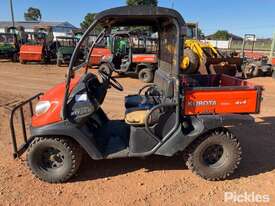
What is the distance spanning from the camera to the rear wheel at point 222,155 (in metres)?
3.92

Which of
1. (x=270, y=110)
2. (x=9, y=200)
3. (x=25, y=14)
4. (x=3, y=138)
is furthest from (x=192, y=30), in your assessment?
(x=25, y=14)

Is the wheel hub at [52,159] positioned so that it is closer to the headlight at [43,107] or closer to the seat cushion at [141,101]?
the headlight at [43,107]

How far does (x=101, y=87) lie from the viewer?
423 cm

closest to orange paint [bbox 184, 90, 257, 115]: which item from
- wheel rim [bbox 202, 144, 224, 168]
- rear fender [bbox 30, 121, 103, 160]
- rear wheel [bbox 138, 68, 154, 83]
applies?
wheel rim [bbox 202, 144, 224, 168]

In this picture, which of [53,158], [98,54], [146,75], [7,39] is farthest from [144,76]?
[7,39]

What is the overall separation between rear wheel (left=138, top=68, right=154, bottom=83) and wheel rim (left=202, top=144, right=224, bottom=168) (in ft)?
26.3

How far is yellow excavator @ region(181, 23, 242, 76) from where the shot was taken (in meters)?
11.4

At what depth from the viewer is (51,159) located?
3.90 metres

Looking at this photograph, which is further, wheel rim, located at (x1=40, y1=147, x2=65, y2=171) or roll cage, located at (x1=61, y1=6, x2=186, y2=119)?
wheel rim, located at (x1=40, y1=147, x2=65, y2=171)

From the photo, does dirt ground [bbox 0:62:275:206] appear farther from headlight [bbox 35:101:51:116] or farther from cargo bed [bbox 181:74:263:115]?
headlight [bbox 35:101:51:116]

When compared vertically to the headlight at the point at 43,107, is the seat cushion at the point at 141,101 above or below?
below

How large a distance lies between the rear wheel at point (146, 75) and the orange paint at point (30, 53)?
7985mm

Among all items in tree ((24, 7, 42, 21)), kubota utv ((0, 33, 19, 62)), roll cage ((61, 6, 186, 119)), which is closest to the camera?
roll cage ((61, 6, 186, 119))

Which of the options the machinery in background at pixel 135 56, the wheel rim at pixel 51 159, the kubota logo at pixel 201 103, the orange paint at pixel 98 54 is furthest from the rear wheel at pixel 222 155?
the orange paint at pixel 98 54
